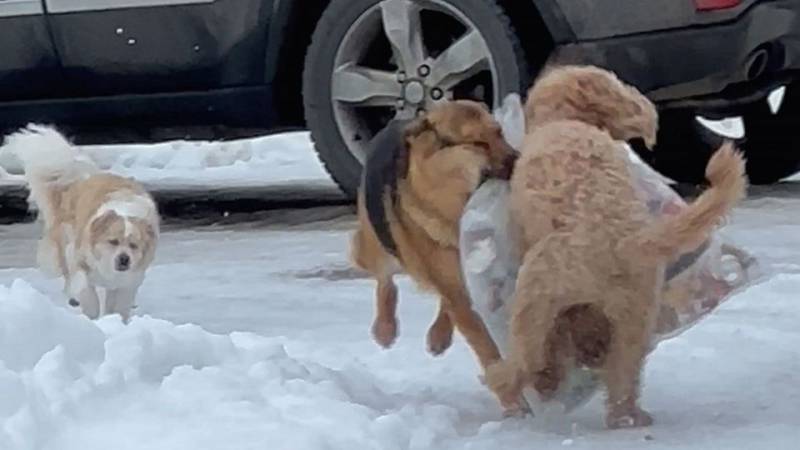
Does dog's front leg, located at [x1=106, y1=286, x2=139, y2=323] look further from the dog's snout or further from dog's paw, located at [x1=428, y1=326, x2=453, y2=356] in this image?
dog's paw, located at [x1=428, y1=326, x2=453, y2=356]

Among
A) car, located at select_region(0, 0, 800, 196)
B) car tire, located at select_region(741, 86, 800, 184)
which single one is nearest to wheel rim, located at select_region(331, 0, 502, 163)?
car, located at select_region(0, 0, 800, 196)

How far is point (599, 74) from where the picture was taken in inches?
146

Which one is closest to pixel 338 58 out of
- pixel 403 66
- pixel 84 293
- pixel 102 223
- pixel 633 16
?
pixel 403 66

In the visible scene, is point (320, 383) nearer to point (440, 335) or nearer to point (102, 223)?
point (440, 335)

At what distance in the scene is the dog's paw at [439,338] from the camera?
4.07m

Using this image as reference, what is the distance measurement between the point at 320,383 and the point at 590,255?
0.63m

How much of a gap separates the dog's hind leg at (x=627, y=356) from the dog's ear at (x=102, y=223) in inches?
85.2

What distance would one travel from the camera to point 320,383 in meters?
3.68

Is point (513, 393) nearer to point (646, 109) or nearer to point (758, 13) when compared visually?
point (646, 109)

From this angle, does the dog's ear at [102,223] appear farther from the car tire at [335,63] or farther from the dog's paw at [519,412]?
the dog's paw at [519,412]

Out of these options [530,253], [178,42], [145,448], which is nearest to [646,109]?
[530,253]

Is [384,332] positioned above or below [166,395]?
below

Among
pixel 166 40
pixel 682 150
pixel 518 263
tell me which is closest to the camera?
pixel 518 263

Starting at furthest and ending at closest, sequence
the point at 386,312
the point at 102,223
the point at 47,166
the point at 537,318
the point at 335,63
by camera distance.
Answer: the point at 335,63
the point at 47,166
the point at 102,223
the point at 386,312
the point at 537,318
